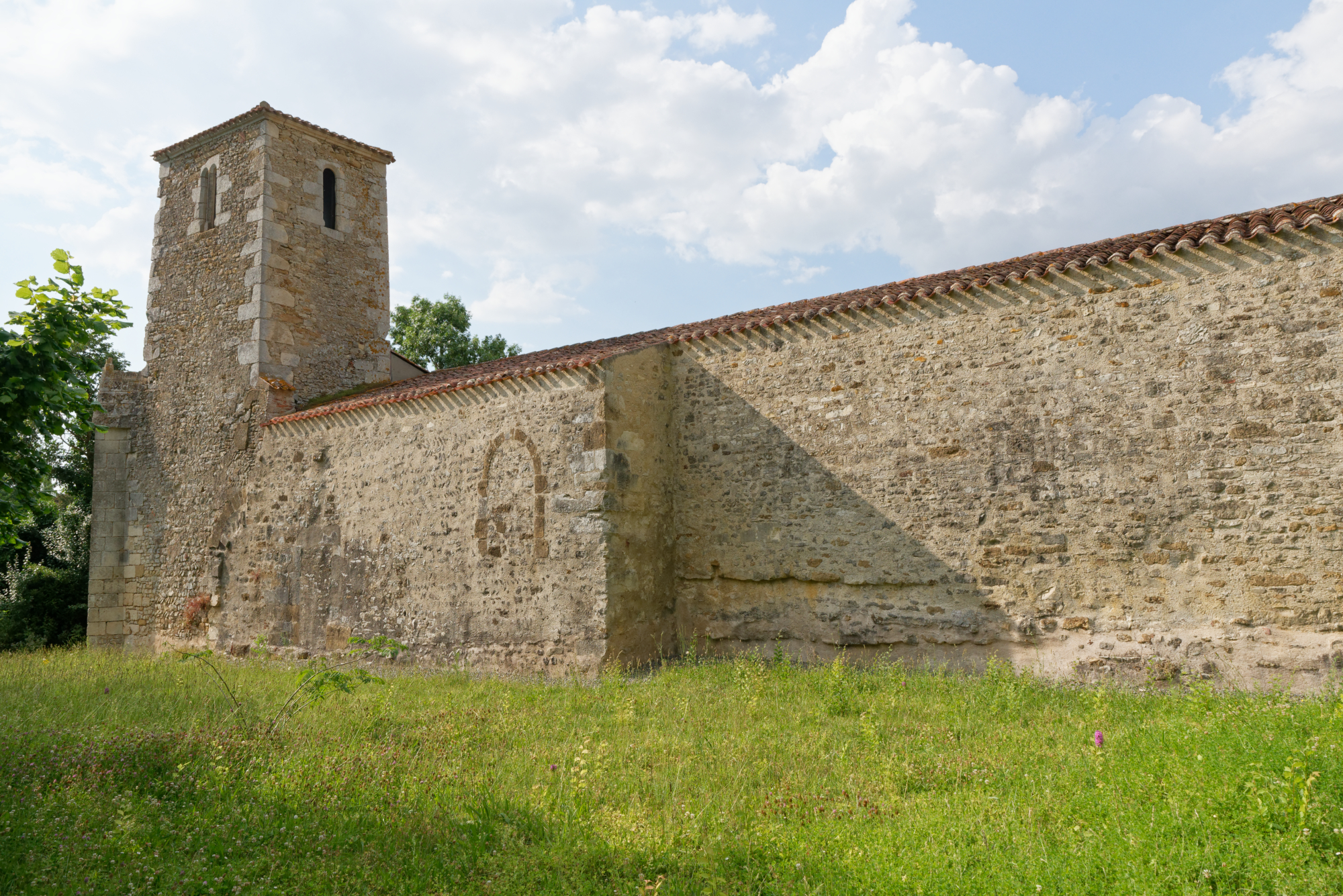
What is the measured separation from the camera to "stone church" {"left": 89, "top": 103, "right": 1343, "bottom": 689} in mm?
6762

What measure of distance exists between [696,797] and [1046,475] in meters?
4.74

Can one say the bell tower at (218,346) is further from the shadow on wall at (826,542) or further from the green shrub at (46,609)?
the shadow on wall at (826,542)

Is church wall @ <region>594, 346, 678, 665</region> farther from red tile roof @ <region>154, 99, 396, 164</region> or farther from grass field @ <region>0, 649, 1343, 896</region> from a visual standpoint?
red tile roof @ <region>154, 99, 396, 164</region>

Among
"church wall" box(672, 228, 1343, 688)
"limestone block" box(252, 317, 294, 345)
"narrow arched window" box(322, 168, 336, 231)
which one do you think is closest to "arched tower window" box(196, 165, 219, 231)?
"narrow arched window" box(322, 168, 336, 231)

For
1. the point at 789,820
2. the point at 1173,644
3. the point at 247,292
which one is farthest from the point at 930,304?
the point at 247,292

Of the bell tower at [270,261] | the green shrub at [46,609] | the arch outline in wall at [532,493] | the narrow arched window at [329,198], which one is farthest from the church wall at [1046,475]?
the green shrub at [46,609]

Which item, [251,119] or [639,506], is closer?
[639,506]

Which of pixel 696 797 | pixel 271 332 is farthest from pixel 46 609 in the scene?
pixel 696 797

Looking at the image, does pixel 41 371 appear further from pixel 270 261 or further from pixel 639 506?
pixel 270 261

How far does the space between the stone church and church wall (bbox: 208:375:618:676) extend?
0.13 feet

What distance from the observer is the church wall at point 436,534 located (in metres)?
9.09

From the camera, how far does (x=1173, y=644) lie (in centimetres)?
684

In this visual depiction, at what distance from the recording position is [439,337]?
25906 mm

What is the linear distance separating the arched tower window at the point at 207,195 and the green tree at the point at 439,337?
1089cm
